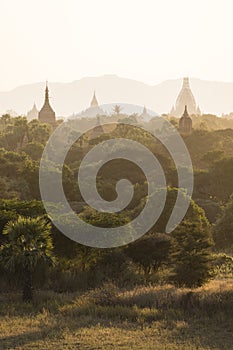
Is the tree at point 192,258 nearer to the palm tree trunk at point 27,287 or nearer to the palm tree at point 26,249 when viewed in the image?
the palm tree at point 26,249

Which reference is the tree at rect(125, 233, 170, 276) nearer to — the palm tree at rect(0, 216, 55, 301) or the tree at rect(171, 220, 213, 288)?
the tree at rect(171, 220, 213, 288)

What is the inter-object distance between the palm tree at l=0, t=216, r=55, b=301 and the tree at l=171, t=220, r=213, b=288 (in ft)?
18.7

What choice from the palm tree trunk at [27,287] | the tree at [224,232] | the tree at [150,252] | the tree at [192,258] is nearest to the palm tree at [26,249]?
the palm tree trunk at [27,287]

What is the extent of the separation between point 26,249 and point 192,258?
7.17 metres

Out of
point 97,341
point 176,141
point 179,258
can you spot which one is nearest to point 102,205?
point 179,258

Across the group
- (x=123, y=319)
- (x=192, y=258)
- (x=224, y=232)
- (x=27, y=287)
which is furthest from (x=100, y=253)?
(x=224, y=232)

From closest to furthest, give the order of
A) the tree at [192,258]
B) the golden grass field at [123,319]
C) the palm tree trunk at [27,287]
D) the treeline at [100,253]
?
the golden grass field at [123,319] → the palm tree trunk at [27,287] → the treeline at [100,253] → the tree at [192,258]

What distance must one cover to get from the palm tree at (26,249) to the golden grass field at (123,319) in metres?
0.98

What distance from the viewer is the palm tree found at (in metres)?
19.5

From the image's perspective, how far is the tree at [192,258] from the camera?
860 inches

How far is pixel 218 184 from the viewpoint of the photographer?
45.6 metres

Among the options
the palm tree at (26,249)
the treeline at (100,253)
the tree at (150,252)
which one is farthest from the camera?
the tree at (150,252)

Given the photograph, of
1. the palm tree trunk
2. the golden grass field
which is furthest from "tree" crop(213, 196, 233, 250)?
the palm tree trunk

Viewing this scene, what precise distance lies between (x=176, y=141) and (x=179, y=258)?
4712 cm
